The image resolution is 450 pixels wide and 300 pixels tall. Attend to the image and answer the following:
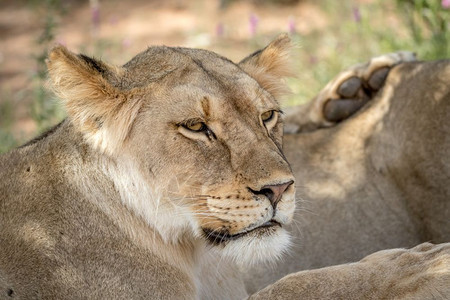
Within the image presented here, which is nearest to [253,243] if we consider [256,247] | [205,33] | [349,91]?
[256,247]

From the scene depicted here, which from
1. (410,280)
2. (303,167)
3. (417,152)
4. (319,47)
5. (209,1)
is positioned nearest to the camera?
(410,280)

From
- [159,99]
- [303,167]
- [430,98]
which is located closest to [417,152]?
[430,98]

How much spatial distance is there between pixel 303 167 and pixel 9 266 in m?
2.20

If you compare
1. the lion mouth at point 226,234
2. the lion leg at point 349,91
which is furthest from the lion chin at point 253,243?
the lion leg at point 349,91

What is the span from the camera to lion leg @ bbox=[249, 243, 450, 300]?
2.79 m

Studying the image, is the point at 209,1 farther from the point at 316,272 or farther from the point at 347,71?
the point at 316,272

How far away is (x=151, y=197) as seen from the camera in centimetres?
310

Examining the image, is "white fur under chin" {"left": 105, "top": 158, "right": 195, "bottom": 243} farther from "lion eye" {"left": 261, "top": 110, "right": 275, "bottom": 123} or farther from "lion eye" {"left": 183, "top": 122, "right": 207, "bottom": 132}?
"lion eye" {"left": 261, "top": 110, "right": 275, "bottom": 123}

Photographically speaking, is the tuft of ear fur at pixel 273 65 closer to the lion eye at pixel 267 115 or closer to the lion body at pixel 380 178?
the lion eye at pixel 267 115

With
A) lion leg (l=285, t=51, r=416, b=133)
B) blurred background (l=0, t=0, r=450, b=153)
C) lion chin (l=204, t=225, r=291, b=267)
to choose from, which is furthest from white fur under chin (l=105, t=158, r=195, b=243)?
lion leg (l=285, t=51, r=416, b=133)

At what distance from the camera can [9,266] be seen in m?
3.01

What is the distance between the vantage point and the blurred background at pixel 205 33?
6180 mm

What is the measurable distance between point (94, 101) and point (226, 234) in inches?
27.9

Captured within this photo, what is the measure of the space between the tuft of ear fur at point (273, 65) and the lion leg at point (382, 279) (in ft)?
3.35
